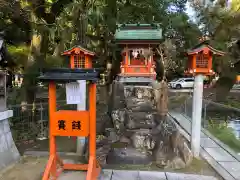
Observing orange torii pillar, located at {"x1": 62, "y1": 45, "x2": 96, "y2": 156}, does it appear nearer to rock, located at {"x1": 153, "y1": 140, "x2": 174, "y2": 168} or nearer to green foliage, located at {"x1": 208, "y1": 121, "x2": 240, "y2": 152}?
rock, located at {"x1": 153, "y1": 140, "x2": 174, "y2": 168}

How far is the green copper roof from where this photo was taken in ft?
35.7

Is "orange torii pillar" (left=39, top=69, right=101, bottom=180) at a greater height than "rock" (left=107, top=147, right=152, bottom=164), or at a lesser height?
greater

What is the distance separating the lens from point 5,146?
5.86m

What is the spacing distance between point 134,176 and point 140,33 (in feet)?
25.2

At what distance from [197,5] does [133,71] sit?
5.44m

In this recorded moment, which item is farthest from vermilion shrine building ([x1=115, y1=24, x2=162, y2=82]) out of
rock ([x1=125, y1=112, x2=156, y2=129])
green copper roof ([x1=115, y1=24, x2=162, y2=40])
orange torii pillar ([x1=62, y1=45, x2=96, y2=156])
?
orange torii pillar ([x1=62, y1=45, x2=96, y2=156])

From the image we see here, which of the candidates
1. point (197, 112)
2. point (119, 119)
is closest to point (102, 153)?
point (119, 119)

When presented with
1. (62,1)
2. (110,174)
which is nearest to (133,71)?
(62,1)

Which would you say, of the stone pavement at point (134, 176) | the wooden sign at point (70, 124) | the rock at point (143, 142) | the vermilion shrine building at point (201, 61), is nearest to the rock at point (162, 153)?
the rock at point (143, 142)

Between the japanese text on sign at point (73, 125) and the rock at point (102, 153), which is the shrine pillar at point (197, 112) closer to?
the rock at point (102, 153)

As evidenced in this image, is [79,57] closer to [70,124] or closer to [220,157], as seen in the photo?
[70,124]

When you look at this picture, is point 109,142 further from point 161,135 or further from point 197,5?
point 197,5

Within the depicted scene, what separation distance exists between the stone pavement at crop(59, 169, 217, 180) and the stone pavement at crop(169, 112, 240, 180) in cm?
43

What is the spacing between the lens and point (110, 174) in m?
5.39
